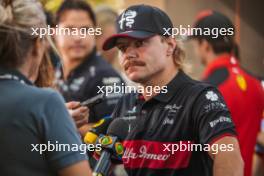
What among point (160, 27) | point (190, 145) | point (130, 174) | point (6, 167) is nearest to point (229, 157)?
point (190, 145)

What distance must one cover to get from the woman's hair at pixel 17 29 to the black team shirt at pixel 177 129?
66cm

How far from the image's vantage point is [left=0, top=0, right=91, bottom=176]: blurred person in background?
207cm

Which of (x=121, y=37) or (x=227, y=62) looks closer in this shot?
(x=121, y=37)

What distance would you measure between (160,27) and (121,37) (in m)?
0.15

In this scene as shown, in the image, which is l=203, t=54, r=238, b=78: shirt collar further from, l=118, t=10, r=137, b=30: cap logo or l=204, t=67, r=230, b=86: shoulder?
l=118, t=10, r=137, b=30: cap logo

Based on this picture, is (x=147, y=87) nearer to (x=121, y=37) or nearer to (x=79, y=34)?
(x=121, y=37)

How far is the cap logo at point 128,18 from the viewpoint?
2.74m

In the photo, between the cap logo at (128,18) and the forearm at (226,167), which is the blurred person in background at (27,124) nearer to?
the forearm at (226,167)

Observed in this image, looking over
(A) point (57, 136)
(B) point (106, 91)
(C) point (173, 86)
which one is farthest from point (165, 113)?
(B) point (106, 91)

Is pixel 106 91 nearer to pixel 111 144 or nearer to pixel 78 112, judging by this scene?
pixel 78 112

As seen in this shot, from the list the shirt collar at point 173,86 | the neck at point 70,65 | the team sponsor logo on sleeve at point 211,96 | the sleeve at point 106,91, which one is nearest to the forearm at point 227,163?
the team sponsor logo on sleeve at point 211,96

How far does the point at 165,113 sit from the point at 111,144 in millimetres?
256

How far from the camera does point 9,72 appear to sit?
2.12m

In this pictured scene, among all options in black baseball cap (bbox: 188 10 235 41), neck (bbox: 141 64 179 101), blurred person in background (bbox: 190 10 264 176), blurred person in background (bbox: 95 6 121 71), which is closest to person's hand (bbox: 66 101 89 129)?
neck (bbox: 141 64 179 101)
